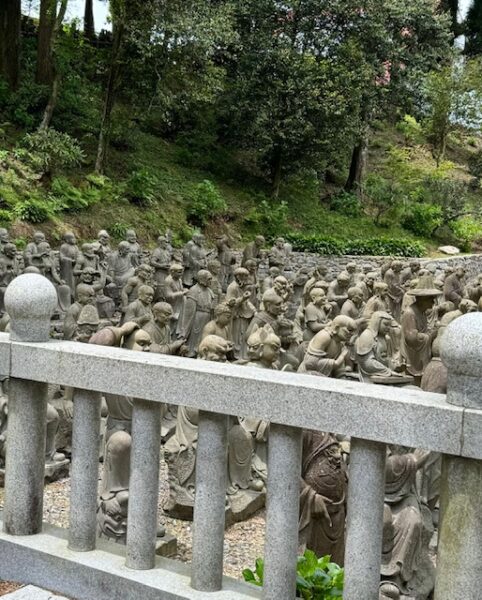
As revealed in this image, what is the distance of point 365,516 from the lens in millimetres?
3312

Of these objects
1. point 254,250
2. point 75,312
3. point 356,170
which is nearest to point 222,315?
point 75,312

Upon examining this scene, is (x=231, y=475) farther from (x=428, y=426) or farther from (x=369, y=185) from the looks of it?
→ (x=369, y=185)

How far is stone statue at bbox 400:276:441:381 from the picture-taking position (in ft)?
40.4

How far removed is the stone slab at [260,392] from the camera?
10.3 feet

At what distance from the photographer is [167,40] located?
25031 millimetres

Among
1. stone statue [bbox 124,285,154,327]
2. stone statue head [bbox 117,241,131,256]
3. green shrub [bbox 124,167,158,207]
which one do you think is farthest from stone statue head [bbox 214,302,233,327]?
green shrub [bbox 124,167,158,207]

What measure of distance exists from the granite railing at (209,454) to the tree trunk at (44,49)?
24.4 m

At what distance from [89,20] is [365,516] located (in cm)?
3889

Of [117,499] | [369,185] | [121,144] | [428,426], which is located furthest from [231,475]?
[369,185]

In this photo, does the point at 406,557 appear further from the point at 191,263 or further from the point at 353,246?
the point at 353,246

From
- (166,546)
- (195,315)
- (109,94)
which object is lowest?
(166,546)

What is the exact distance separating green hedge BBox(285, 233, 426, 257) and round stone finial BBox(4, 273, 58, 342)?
81.0ft

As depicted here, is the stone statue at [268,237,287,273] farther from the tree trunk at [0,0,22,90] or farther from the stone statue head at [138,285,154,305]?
the tree trunk at [0,0,22,90]

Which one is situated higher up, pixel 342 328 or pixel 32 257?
pixel 32 257
